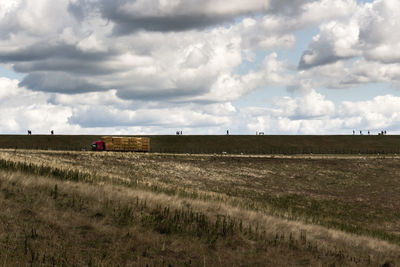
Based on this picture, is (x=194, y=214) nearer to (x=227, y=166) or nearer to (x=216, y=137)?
(x=227, y=166)

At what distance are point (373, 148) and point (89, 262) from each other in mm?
111509

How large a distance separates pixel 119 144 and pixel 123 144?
73 cm

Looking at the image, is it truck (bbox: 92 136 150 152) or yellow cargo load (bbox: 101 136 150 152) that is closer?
truck (bbox: 92 136 150 152)

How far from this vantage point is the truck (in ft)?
254

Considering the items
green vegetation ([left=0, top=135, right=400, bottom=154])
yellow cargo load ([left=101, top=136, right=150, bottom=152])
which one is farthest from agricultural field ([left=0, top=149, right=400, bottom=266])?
green vegetation ([left=0, top=135, right=400, bottom=154])

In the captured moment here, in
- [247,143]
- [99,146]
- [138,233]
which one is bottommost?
[138,233]

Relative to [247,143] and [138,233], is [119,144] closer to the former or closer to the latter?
[247,143]

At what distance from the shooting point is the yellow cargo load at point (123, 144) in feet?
255

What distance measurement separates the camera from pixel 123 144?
259 ft

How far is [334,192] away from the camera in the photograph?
4894 centimetres

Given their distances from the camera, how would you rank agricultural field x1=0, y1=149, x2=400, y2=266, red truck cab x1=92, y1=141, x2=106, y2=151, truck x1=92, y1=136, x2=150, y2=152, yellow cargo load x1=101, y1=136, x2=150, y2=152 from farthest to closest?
yellow cargo load x1=101, y1=136, x2=150, y2=152, truck x1=92, y1=136, x2=150, y2=152, red truck cab x1=92, y1=141, x2=106, y2=151, agricultural field x1=0, y1=149, x2=400, y2=266

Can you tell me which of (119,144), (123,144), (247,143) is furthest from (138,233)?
(247,143)

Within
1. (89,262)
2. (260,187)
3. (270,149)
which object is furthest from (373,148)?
(89,262)

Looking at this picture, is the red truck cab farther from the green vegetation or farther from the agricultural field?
the agricultural field
